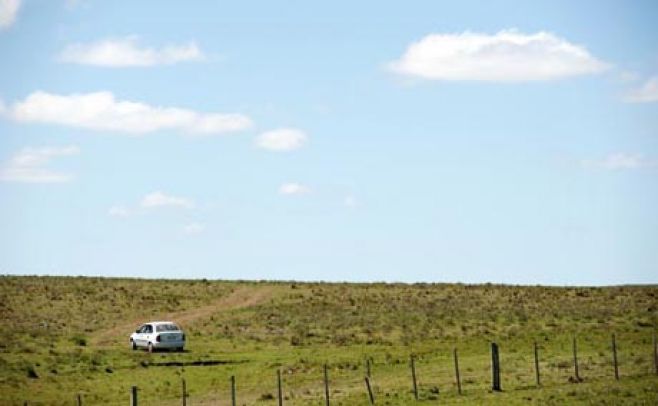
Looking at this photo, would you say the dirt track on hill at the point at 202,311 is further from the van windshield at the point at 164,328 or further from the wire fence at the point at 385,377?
the wire fence at the point at 385,377

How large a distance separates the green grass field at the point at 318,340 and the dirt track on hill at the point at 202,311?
0.16 metres

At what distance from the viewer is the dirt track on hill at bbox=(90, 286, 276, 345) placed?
75500mm

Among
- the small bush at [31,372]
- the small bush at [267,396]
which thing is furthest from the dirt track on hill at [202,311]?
the small bush at [267,396]

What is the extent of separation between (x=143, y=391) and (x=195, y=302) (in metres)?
48.4

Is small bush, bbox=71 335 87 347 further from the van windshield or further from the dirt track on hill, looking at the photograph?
the van windshield

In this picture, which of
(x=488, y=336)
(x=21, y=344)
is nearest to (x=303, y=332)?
(x=488, y=336)

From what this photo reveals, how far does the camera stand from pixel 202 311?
91.9m

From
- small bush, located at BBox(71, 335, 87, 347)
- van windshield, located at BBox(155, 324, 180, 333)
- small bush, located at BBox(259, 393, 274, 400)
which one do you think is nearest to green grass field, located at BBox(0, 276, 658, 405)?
small bush, located at BBox(259, 393, 274, 400)

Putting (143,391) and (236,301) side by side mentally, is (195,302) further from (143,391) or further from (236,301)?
(143,391)

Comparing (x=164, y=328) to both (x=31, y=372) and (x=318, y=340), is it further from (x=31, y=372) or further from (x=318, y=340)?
(x=31, y=372)

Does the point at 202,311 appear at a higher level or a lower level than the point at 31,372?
higher

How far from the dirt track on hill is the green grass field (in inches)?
6.4

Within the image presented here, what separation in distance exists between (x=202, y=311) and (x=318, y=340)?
22.4 m

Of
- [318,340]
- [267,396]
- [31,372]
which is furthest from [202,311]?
[267,396]
